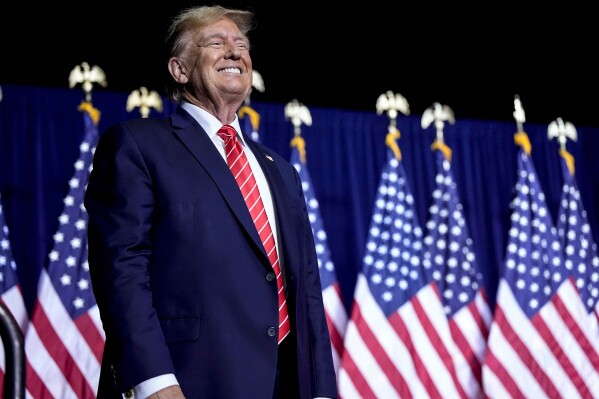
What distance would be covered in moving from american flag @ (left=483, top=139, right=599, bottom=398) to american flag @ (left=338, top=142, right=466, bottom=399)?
31 cm

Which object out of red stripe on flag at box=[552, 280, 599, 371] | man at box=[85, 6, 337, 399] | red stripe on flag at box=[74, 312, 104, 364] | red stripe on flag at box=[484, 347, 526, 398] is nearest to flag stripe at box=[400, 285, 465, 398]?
red stripe on flag at box=[484, 347, 526, 398]

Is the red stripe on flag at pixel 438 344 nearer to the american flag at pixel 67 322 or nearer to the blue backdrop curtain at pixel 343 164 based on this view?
the blue backdrop curtain at pixel 343 164

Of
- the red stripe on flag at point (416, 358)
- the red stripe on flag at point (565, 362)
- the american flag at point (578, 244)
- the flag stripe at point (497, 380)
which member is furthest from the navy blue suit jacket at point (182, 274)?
the american flag at point (578, 244)

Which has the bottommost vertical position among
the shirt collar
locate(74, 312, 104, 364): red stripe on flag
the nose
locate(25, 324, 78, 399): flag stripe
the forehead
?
locate(25, 324, 78, 399): flag stripe

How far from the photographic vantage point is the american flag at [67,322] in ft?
14.2

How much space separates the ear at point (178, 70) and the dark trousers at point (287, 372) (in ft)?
2.14

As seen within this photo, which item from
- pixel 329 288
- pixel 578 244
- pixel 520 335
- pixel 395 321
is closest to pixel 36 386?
pixel 329 288

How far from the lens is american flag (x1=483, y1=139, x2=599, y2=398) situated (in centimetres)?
502

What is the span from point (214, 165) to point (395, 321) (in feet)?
11.1

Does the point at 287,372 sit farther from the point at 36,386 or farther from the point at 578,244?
the point at 578,244

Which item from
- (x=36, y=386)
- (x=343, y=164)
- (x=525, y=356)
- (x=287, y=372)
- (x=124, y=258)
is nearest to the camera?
(x=124, y=258)

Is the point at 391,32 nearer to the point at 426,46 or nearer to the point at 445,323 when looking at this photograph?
the point at 426,46

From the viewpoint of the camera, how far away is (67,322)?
4434 millimetres

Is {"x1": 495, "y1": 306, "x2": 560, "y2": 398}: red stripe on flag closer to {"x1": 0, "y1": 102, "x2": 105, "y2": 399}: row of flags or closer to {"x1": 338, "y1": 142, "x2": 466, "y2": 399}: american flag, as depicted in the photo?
{"x1": 338, "y1": 142, "x2": 466, "y2": 399}: american flag
